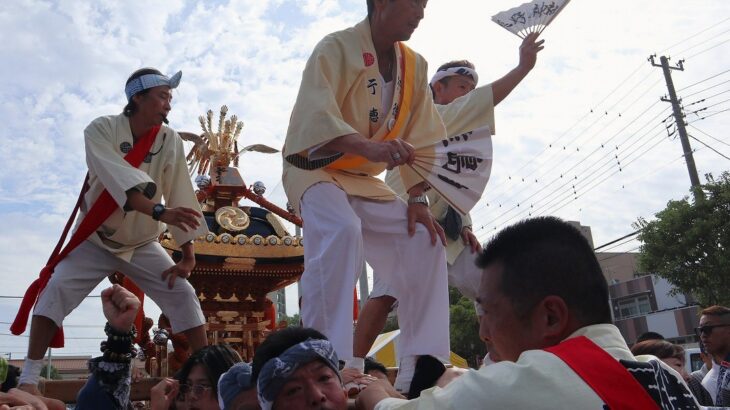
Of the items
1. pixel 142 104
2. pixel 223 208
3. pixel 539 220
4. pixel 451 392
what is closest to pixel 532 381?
pixel 451 392

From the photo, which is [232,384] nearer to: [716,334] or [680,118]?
[716,334]

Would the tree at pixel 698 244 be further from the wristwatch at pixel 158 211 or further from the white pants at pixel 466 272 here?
the wristwatch at pixel 158 211

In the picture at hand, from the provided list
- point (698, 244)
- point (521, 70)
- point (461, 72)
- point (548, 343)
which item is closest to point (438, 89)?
point (461, 72)

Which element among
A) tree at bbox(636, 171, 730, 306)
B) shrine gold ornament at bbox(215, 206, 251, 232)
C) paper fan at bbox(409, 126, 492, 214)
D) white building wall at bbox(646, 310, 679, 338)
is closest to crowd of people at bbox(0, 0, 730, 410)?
paper fan at bbox(409, 126, 492, 214)

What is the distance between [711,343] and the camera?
4.30m

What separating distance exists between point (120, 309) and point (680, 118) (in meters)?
19.9

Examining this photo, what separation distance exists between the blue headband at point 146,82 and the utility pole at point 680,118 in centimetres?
1677

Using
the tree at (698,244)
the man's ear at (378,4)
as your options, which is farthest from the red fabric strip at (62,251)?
the tree at (698,244)

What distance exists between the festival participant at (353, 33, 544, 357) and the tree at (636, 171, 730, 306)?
48.9ft

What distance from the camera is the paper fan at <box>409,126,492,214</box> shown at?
10.2 feet

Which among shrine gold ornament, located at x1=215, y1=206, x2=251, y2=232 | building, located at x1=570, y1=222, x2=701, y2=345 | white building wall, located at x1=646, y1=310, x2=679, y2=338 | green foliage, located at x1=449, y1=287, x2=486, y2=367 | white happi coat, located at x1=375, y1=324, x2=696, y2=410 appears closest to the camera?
white happi coat, located at x1=375, y1=324, x2=696, y2=410

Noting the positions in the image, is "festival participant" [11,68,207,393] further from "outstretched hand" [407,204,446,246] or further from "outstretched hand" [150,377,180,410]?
"outstretched hand" [407,204,446,246]

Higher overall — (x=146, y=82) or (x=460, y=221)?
(x=146, y=82)

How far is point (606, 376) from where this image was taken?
133cm
